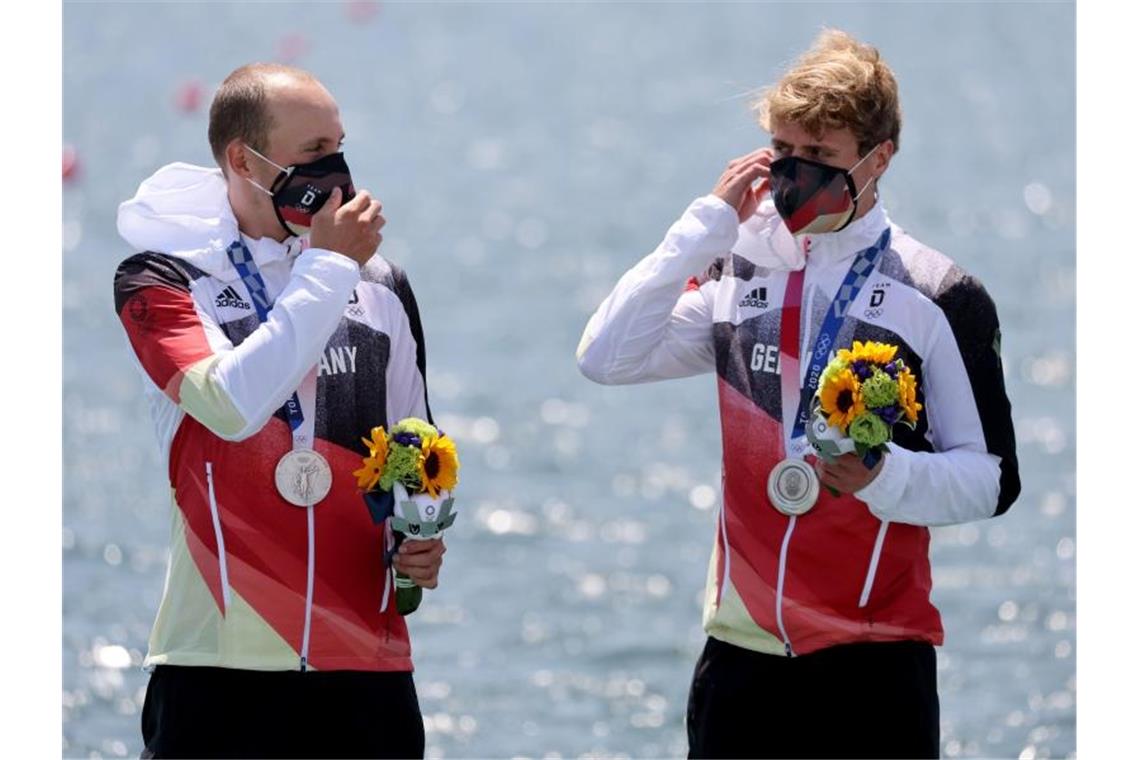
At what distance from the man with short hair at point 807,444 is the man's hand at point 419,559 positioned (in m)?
0.80

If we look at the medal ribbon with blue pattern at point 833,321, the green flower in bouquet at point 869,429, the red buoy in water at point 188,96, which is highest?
the red buoy in water at point 188,96

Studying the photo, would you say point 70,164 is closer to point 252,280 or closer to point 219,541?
point 252,280

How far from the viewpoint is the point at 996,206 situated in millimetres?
26484

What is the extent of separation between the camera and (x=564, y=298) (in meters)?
22.8

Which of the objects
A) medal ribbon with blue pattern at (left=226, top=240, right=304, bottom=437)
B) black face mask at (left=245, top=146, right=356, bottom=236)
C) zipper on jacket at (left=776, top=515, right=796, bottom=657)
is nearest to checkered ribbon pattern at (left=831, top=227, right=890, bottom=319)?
zipper on jacket at (left=776, top=515, right=796, bottom=657)

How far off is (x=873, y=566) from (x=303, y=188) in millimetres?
1791

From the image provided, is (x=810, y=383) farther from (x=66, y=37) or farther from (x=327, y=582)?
(x=66, y=37)

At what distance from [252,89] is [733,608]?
187 cm

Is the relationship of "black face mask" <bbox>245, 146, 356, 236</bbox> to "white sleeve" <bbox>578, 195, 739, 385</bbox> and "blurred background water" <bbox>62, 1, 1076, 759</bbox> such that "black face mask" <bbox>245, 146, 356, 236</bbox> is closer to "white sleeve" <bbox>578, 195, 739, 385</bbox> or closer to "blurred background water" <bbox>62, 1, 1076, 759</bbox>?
"white sleeve" <bbox>578, 195, 739, 385</bbox>

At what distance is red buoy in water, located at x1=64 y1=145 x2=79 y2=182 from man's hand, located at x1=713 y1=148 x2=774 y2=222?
21196 mm

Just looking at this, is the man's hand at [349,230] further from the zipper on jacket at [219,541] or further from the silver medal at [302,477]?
the zipper on jacket at [219,541]

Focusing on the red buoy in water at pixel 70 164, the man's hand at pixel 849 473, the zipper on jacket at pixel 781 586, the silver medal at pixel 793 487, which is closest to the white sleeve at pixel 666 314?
the silver medal at pixel 793 487

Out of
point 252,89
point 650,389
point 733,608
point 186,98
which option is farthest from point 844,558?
point 186,98

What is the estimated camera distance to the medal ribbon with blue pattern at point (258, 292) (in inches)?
242
